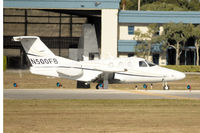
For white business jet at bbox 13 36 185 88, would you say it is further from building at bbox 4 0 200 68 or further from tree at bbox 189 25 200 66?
tree at bbox 189 25 200 66

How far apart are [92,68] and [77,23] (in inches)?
1220

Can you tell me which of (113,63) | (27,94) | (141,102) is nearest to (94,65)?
(113,63)

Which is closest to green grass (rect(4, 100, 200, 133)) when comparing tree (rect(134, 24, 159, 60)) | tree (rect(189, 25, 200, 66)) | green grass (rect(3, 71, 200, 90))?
green grass (rect(3, 71, 200, 90))

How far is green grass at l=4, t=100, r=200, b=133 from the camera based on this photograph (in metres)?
14.9

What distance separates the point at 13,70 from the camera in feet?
134

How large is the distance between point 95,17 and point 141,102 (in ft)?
118

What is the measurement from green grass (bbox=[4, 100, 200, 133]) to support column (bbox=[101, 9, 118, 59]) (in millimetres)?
32178

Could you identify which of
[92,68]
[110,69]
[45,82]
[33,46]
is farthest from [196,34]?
[33,46]

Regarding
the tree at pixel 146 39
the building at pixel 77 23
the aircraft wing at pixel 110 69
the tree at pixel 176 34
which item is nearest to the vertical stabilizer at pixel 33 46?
the aircraft wing at pixel 110 69

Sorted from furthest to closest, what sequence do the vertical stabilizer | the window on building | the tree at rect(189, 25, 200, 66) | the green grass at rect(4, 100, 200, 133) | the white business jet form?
1. the window on building
2. the tree at rect(189, 25, 200, 66)
3. the white business jet
4. the vertical stabilizer
5. the green grass at rect(4, 100, 200, 133)

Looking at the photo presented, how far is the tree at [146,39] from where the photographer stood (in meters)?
56.1

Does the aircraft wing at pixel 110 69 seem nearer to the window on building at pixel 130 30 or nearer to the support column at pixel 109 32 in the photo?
the support column at pixel 109 32

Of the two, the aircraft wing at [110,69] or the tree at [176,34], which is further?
Answer: the tree at [176,34]

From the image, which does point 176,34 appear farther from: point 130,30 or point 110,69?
point 110,69
